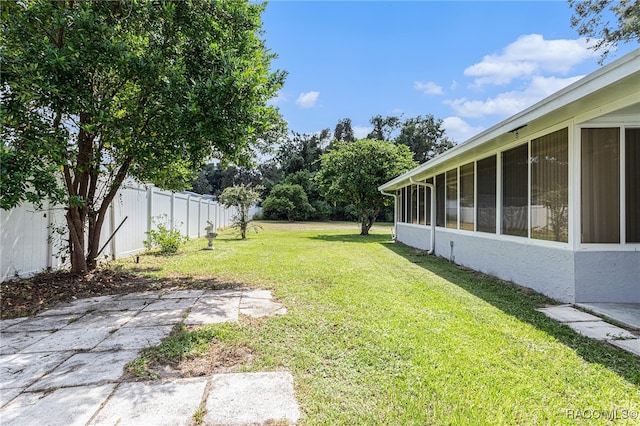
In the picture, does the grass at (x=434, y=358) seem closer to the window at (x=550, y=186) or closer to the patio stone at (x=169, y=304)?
the window at (x=550, y=186)

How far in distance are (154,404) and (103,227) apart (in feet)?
21.0

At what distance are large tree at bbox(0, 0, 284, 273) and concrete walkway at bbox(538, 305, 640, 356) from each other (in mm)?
4632

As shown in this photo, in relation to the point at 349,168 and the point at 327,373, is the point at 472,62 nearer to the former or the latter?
the point at 349,168

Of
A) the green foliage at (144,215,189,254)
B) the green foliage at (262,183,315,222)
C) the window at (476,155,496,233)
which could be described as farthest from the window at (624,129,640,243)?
the green foliage at (262,183,315,222)

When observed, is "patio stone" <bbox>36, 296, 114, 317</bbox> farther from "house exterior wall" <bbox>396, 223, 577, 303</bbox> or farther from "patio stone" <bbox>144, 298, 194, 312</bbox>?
"house exterior wall" <bbox>396, 223, 577, 303</bbox>

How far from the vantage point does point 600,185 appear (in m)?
4.32

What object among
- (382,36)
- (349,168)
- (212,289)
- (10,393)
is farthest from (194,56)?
(349,168)

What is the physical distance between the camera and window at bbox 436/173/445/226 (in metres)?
9.25

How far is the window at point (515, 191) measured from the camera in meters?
5.42

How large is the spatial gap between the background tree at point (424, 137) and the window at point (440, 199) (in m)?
28.4

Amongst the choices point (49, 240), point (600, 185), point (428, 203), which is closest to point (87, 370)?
point (49, 240)

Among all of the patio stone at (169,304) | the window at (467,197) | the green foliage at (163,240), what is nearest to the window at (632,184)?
the window at (467,197)

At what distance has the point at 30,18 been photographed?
173 inches

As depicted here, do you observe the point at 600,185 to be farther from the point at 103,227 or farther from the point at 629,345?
the point at 103,227
